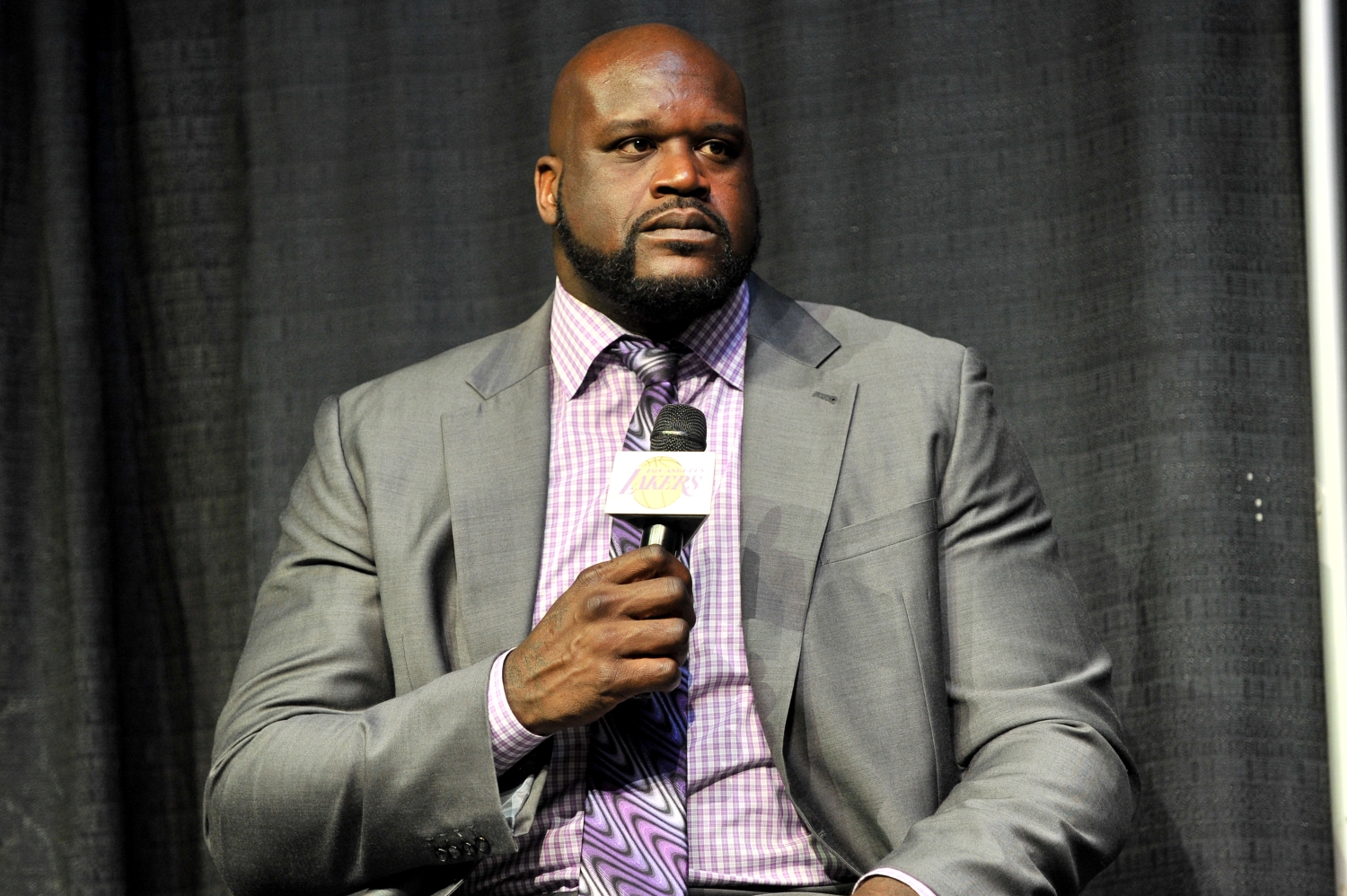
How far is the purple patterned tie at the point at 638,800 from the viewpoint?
176 cm

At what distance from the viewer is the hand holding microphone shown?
153 centimetres

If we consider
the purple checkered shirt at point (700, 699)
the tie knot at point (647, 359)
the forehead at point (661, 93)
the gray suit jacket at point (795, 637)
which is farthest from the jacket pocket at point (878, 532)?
the forehead at point (661, 93)

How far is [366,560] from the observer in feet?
6.54

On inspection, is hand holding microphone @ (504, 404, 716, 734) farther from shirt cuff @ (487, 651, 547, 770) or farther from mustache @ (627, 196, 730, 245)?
mustache @ (627, 196, 730, 245)

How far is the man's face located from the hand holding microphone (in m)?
0.40

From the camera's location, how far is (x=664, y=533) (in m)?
1.59

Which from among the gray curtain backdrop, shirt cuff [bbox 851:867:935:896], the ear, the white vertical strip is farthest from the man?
the gray curtain backdrop

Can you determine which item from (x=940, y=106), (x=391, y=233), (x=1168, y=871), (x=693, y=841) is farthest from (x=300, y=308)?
(x=1168, y=871)

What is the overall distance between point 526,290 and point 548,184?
45 cm

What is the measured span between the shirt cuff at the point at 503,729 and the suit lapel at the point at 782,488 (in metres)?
0.27

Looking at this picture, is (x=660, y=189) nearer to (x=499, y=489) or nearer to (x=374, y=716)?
(x=499, y=489)

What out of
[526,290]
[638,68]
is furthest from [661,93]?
[526,290]

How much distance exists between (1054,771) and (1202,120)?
113 centimetres

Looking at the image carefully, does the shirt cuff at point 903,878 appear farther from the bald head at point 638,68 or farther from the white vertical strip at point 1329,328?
the bald head at point 638,68
